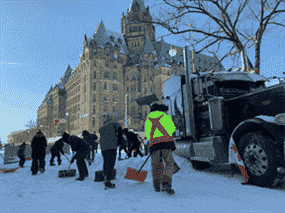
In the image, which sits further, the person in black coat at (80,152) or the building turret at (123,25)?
the building turret at (123,25)

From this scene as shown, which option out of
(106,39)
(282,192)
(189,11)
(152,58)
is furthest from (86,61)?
(282,192)

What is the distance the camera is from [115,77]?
60.0m

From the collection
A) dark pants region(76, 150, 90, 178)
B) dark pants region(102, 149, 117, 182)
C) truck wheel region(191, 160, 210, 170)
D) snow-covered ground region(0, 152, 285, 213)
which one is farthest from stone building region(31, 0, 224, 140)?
snow-covered ground region(0, 152, 285, 213)

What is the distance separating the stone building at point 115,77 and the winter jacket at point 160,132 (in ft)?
159

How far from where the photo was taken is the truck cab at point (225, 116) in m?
4.31

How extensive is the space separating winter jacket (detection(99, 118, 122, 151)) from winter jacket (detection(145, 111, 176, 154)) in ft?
3.83

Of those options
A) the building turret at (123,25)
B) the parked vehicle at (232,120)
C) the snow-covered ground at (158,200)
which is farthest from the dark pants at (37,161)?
the building turret at (123,25)

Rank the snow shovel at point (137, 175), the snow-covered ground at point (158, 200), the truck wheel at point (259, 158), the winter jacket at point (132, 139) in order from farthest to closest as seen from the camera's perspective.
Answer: the winter jacket at point (132, 139)
the snow shovel at point (137, 175)
the truck wheel at point (259, 158)
the snow-covered ground at point (158, 200)

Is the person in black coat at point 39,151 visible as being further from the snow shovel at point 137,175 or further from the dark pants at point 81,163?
the snow shovel at point 137,175

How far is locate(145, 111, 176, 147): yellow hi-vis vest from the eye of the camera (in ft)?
14.5

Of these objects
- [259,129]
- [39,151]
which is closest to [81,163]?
[39,151]

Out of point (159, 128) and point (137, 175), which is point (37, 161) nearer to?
point (137, 175)

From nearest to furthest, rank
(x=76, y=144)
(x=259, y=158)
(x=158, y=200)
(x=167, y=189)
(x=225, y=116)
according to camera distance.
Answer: (x=158, y=200)
(x=167, y=189)
(x=259, y=158)
(x=225, y=116)
(x=76, y=144)

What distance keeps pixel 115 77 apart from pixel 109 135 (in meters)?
55.7
